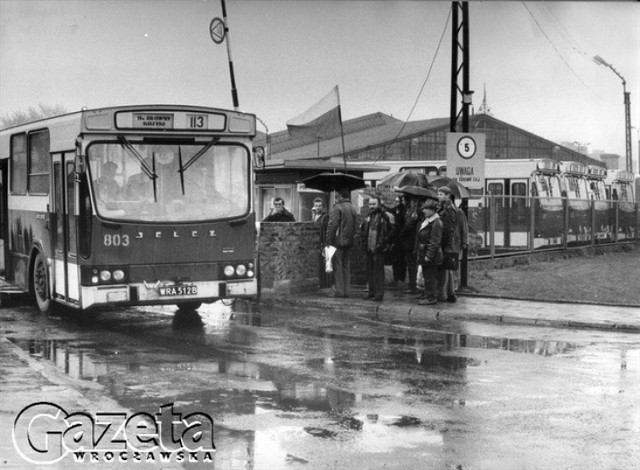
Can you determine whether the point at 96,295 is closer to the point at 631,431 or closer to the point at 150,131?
the point at 150,131

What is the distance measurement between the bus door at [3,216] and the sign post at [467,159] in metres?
7.65

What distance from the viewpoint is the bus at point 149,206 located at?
528 inches

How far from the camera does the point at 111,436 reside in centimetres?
755

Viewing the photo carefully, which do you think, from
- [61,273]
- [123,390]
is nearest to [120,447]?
[123,390]

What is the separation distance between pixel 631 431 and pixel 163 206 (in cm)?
762

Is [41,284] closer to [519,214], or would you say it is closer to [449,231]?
[449,231]

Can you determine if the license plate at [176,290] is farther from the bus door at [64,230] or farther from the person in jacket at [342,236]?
the person in jacket at [342,236]

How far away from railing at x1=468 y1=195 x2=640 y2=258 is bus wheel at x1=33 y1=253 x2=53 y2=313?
1066 centimetres

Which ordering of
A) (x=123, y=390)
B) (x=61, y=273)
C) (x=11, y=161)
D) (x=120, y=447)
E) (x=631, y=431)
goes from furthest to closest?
(x=11, y=161), (x=61, y=273), (x=123, y=390), (x=631, y=431), (x=120, y=447)

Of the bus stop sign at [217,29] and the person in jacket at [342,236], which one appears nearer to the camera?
the person in jacket at [342,236]

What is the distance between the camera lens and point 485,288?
63.6 feet

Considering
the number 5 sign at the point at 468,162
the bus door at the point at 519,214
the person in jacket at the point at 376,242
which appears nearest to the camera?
the person in jacket at the point at 376,242

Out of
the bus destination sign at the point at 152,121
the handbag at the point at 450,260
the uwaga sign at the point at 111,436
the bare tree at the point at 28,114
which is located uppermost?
the bare tree at the point at 28,114

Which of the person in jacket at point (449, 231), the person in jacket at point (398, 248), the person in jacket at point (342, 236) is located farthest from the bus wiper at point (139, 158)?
the person in jacket at point (449, 231)
